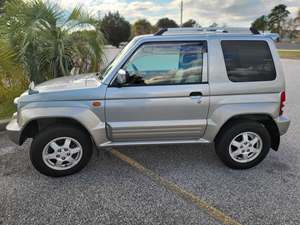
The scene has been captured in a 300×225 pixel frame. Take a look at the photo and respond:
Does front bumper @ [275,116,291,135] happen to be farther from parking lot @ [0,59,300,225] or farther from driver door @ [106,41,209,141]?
driver door @ [106,41,209,141]

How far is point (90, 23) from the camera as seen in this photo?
21.4 feet

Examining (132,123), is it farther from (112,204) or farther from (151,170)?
(112,204)

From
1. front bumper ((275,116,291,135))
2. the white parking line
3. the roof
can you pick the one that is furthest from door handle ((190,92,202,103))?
the white parking line

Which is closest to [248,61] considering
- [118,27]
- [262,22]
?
[118,27]

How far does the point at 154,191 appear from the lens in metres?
3.11

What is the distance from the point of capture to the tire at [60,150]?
3258mm

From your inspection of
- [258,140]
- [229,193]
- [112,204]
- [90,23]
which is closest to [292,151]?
[258,140]

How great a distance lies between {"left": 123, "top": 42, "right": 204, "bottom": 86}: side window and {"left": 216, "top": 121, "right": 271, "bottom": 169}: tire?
2.76 feet

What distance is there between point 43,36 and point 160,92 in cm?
396

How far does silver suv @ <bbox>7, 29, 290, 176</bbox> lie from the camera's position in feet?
10.6

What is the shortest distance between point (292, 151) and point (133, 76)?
281cm

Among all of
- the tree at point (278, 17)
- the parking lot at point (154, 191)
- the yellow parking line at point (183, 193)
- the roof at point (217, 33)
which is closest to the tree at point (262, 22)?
the tree at point (278, 17)

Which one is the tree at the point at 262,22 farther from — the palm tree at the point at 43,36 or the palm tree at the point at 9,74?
the palm tree at the point at 9,74

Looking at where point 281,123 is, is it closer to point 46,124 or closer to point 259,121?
point 259,121
